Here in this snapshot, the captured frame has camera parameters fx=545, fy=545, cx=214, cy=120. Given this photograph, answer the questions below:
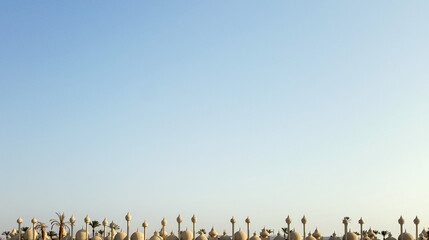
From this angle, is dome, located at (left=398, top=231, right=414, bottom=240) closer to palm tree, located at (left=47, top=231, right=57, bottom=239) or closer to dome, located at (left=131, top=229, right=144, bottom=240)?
dome, located at (left=131, top=229, right=144, bottom=240)

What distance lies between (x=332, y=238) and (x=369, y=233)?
28.3 ft

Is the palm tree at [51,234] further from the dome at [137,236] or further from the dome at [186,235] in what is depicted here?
the dome at [186,235]

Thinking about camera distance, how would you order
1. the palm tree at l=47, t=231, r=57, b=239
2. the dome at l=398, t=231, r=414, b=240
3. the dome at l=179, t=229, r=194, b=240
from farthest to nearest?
the palm tree at l=47, t=231, r=57, b=239 < the dome at l=398, t=231, r=414, b=240 < the dome at l=179, t=229, r=194, b=240

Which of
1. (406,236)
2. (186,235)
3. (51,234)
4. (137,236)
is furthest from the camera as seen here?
(51,234)

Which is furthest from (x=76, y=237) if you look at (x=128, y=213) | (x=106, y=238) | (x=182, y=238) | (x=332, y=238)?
(x=332, y=238)

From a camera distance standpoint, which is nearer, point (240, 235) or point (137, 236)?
point (137, 236)

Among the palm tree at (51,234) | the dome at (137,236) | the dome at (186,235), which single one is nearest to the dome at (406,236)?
the dome at (186,235)

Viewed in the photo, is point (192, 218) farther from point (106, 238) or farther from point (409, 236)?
point (409, 236)

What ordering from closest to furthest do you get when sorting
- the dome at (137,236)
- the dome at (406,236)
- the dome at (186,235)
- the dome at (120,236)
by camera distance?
the dome at (137,236)
the dome at (120,236)
the dome at (186,235)
the dome at (406,236)

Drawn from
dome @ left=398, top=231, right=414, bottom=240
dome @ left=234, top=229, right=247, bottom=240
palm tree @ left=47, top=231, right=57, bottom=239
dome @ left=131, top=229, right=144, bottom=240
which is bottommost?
dome @ left=398, top=231, right=414, bottom=240

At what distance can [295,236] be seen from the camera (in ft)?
331

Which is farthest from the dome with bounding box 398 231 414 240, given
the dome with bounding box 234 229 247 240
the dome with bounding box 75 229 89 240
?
the dome with bounding box 75 229 89 240

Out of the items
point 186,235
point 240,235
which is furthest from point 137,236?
point 240,235

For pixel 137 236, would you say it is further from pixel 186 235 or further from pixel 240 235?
pixel 240 235
